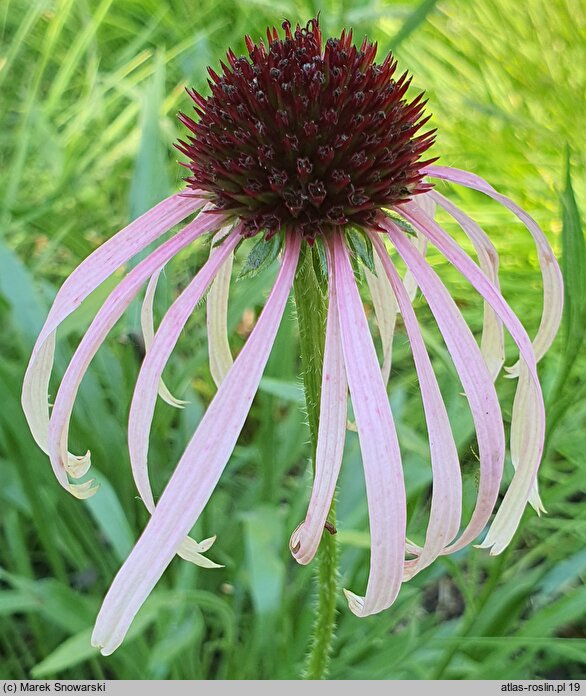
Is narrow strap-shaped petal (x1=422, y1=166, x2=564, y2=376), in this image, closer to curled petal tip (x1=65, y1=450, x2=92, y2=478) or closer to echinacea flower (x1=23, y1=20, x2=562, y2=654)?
echinacea flower (x1=23, y1=20, x2=562, y2=654)

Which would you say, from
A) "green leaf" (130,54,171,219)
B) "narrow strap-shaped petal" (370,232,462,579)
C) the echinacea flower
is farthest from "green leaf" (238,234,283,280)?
"green leaf" (130,54,171,219)

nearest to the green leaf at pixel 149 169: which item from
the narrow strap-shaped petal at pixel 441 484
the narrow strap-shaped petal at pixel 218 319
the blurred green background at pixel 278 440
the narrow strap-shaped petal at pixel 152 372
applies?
the blurred green background at pixel 278 440

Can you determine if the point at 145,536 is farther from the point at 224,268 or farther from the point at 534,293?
the point at 534,293

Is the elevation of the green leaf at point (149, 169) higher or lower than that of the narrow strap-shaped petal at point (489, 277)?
higher

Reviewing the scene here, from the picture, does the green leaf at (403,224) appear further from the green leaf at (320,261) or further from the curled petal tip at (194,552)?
the curled petal tip at (194,552)

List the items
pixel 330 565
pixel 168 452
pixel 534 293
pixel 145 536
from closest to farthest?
pixel 145 536, pixel 330 565, pixel 168 452, pixel 534 293

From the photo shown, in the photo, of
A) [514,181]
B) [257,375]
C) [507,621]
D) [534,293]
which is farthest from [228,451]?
[514,181]

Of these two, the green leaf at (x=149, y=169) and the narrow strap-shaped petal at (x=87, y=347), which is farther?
the green leaf at (x=149, y=169)
